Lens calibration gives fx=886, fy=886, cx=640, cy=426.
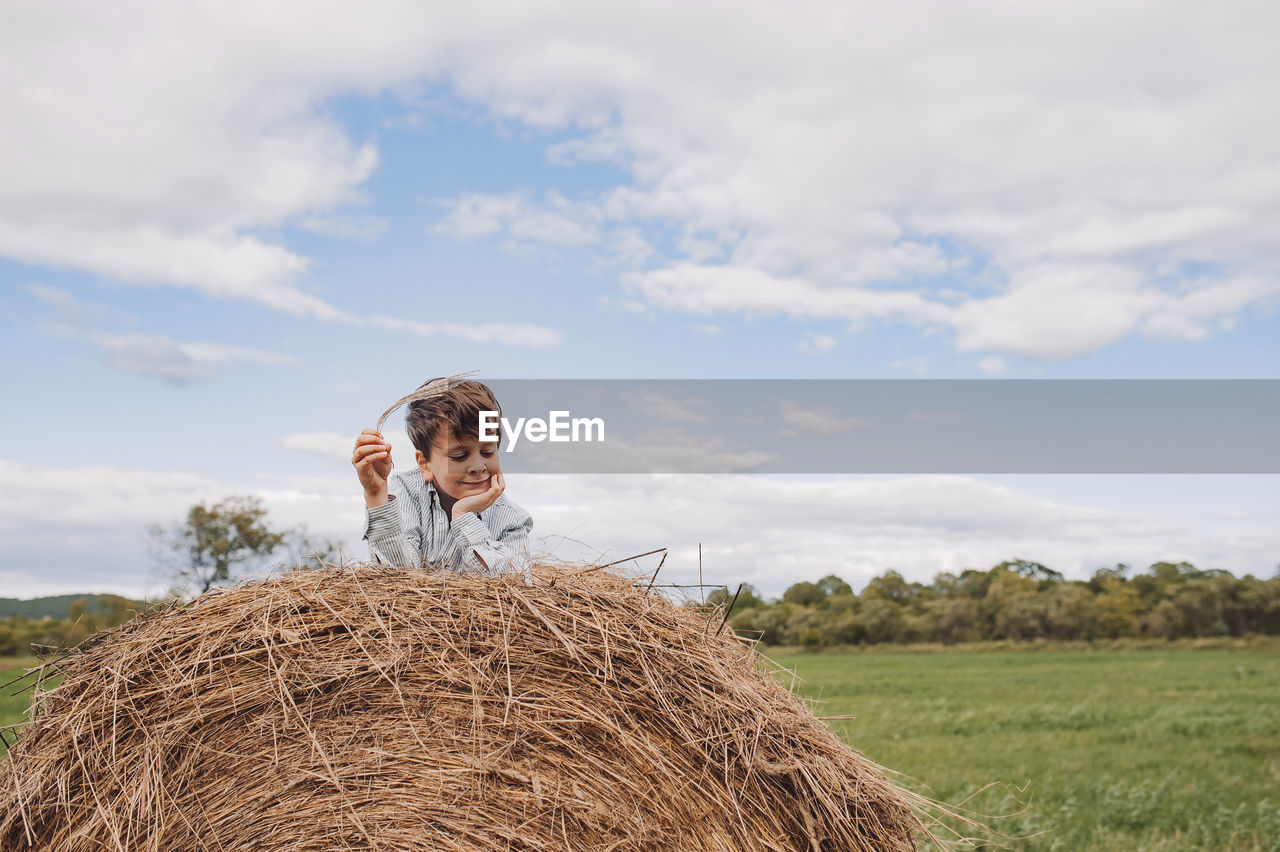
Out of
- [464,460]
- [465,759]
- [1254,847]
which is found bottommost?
[1254,847]

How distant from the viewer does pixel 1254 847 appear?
6.61 meters

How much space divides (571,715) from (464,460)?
4.74ft

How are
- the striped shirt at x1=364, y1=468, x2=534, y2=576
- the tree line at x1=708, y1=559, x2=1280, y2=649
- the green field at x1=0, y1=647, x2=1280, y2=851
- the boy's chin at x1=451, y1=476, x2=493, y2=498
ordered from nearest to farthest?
1. the striped shirt at x1=364, y1=468, x2=534, y2=576
2. the boy's chin at x1=451, y1=476, x2=493, y2=498
3. the green field at x1=0, y1=647, x2=1280, y2=851
4. the tree line at x1=708, y1=559, x2=1280, y2=649

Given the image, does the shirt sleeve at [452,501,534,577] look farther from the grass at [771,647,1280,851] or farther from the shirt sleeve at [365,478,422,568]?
the grass at [771,647,1280,851]

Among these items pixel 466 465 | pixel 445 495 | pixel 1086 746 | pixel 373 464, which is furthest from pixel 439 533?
pixel 1086 746

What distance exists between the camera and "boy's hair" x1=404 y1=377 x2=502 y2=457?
3.95 m

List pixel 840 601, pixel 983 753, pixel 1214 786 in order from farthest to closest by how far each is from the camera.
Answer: pixel 840 601
pixel 983 753
pixel 1214 786

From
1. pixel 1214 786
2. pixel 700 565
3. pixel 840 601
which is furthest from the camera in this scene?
pixel 840 601

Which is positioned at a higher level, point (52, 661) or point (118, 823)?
point (52, 661)

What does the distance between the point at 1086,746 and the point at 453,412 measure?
1181 centimetres

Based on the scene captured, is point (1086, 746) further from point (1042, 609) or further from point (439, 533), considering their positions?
point (1042, 609)

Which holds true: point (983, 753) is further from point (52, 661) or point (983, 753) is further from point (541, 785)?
point (52, 661)

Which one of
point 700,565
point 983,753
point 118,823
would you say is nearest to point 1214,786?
point 983,753

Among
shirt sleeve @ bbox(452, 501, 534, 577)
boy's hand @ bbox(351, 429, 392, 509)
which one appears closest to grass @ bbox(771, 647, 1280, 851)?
shirt sleeve @ bbox(452, 501, 534, 577)
